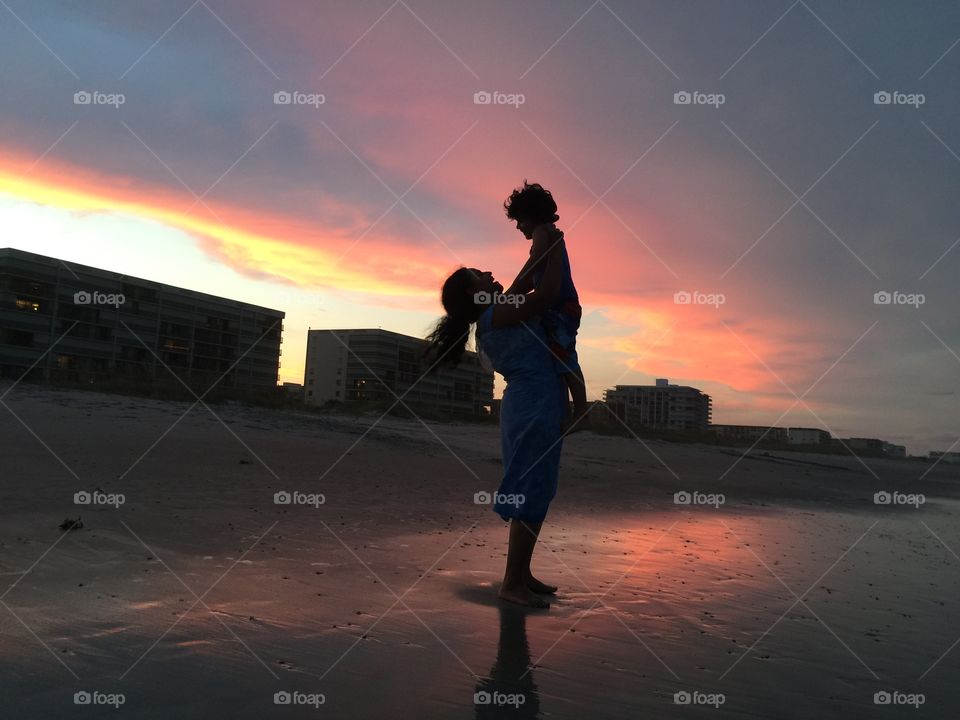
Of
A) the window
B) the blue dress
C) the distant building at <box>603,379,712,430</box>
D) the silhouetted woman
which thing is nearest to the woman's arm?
the silhouetted woman

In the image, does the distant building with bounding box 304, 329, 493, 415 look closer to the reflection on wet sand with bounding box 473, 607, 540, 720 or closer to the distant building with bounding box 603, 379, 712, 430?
the reflection on wet sand with bounding box 473, 607, 540, 720

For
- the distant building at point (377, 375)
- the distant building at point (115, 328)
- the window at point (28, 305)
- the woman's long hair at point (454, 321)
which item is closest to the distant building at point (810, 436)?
the distant building at point (377, 375)

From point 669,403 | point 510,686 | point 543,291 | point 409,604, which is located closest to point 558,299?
point 543,291

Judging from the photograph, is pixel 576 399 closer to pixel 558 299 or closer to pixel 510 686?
pixel 558 299

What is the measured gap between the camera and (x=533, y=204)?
448cm

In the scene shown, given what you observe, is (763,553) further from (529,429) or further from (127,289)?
(127,289)

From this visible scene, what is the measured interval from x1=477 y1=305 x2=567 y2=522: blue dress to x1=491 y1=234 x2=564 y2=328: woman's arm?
110 mm

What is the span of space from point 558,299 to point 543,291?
0.51ft

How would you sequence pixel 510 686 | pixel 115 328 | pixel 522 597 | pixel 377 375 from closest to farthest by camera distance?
pixel 510 686 → pixel 522 597 → pixel 115 328 → pixel 377 375

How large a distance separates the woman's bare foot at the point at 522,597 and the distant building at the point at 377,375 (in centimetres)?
5182

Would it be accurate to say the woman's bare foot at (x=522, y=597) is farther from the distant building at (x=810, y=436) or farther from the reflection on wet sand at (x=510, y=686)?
the distant building at (x=810, y=436)

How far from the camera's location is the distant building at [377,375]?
2346 inches

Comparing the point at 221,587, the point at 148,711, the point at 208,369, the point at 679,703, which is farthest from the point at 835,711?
the point at 208,369

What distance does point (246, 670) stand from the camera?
2.61 metres
